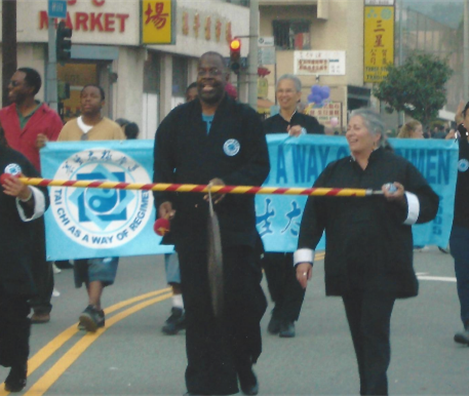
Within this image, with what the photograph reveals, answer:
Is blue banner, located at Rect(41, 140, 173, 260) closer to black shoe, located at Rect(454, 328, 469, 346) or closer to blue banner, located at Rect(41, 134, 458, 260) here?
blue banner, located at Rect(41, 134, 458, 260)

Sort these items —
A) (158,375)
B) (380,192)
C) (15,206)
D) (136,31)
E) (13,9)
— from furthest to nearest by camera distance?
(136,31), (13,9), (158,375), (15,206), (380,192)

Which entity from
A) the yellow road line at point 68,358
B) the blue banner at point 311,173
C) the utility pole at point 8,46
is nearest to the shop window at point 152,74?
the utility pole at point 8,46

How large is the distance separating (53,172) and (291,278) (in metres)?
2.22

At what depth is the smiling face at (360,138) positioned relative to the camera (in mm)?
5855

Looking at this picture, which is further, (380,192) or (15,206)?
(15,206)

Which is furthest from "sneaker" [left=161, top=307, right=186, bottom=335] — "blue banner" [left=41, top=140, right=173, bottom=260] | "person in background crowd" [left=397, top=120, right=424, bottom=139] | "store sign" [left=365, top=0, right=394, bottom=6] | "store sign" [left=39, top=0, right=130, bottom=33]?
"store sign" [left=365, top=0, right=394, bottom=6]

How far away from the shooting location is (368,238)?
576 centimetres

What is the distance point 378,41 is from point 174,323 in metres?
44.0

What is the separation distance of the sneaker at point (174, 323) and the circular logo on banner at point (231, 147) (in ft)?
9.09

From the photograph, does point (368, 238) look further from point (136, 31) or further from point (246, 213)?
point (136, 31)

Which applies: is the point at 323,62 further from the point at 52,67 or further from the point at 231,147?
the point at 231,147

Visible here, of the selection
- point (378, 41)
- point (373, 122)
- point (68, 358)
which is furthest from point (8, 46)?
point (378, 41)

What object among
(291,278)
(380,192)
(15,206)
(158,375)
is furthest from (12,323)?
(291,278)

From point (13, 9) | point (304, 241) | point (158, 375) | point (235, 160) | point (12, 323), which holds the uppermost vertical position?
point (13, 9)
